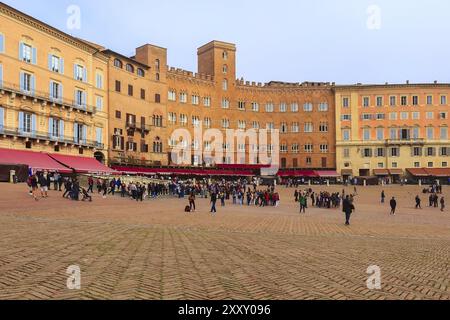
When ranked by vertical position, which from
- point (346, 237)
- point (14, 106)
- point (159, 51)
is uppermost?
point (159, 51)

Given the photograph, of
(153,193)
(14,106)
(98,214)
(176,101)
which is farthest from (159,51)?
(98,214)

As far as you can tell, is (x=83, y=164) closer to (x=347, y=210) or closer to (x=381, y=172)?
(x=347, y=210)

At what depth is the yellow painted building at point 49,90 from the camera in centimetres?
3994

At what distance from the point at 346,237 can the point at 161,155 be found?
1953 inches

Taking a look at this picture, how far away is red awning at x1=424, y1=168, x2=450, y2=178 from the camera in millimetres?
67375

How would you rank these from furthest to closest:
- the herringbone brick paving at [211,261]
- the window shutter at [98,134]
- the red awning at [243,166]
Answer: the red awning at [243,166] < the window shutter at [98,134] < the herringbone brick paving at [211,261]

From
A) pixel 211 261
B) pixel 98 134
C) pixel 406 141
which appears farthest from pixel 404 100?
pixel 211 261

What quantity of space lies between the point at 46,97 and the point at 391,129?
2216 inches

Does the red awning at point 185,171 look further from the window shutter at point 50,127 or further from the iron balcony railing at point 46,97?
the window shutter at point 50,127

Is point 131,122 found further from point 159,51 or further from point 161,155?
point 159,51

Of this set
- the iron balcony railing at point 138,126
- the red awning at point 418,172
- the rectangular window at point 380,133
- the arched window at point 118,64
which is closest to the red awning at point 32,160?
the iron balcony railing at point 138,126

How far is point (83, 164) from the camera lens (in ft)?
154

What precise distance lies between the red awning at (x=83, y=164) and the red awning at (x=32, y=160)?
1232mm

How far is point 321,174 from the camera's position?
7138 centimetres
